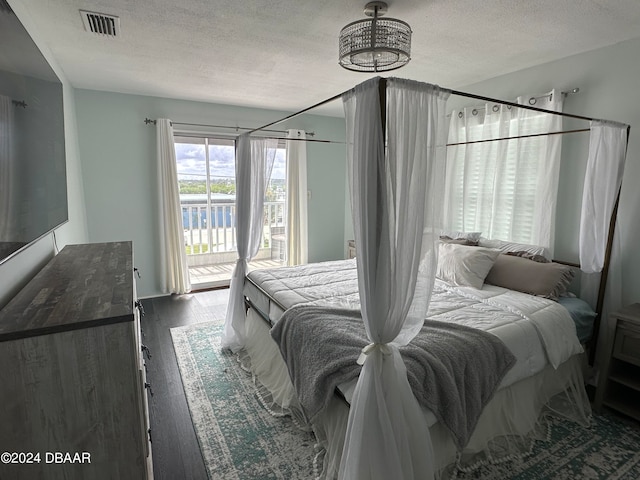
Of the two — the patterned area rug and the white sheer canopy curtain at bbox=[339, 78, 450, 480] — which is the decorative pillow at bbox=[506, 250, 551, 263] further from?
the white sheer canopy curtain at bbox=[339, 78, 450, 480]

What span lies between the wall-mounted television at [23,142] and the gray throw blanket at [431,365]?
1.38m

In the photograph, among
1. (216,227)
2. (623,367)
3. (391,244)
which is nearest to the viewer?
(391,244)

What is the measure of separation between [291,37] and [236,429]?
103 inches

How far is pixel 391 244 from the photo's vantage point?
1.44m

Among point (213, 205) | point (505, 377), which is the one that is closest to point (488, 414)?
point (505, 377)

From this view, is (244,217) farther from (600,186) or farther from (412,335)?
(600,186)

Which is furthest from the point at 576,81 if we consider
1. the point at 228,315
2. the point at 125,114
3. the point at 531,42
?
the point at 125,114

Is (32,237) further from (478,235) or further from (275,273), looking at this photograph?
(478,235)

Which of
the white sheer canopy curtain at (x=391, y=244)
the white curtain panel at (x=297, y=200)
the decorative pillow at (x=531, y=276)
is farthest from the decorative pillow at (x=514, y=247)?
the white curtain panel at (x=297, y=200)

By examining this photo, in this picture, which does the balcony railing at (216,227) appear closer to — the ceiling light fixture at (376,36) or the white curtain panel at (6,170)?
the ceiling light fixture at (376,36)

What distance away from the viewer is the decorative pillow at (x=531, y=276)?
2529 mm

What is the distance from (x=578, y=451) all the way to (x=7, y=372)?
105 inches

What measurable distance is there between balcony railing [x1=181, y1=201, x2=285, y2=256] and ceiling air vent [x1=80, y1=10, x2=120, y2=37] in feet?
12.6

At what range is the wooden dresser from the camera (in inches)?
39.0
